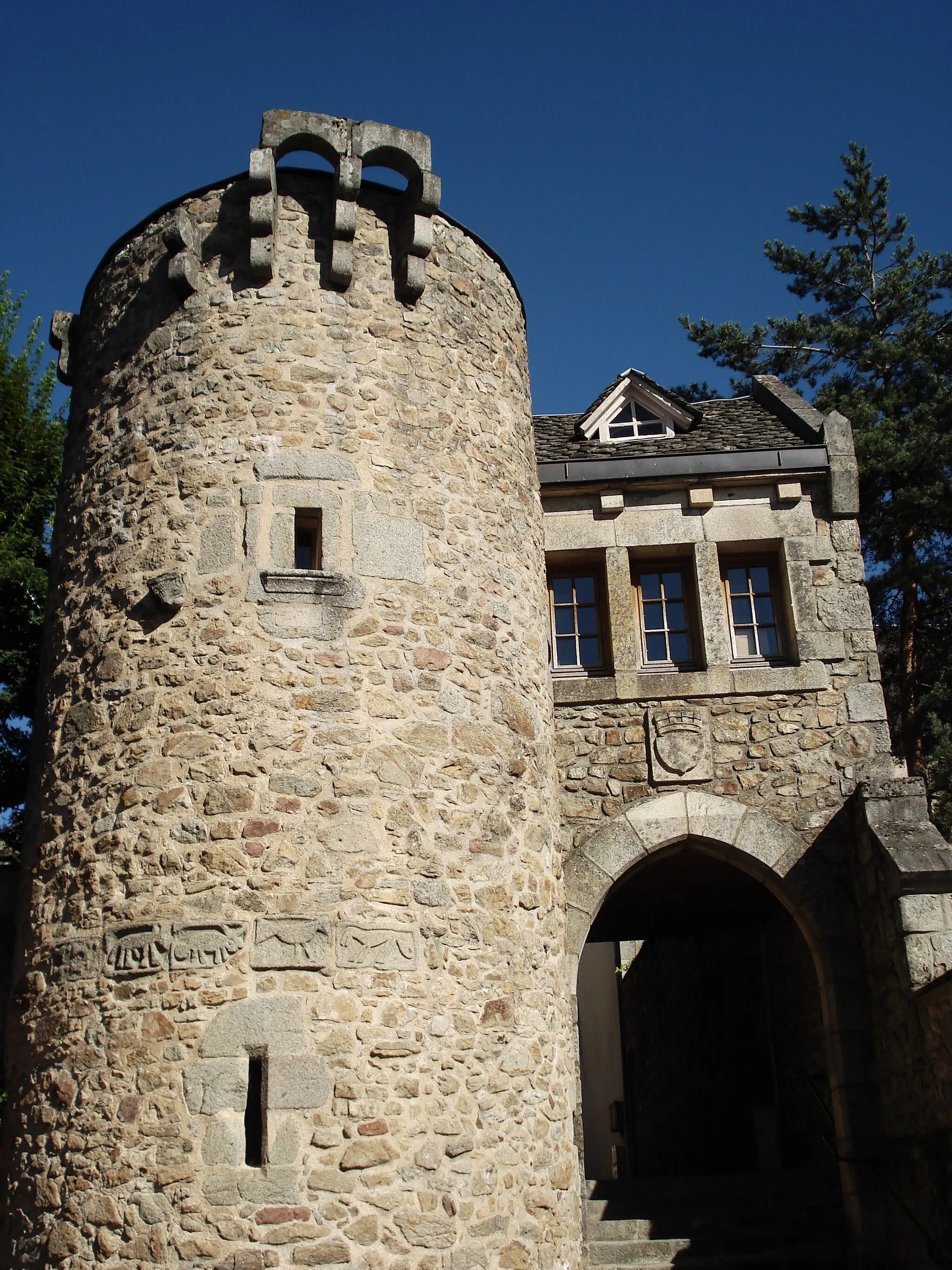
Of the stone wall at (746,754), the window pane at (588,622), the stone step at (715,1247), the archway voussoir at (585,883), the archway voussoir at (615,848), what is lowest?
the stone step at (715,1247)

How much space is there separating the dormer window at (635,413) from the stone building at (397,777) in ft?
2.23

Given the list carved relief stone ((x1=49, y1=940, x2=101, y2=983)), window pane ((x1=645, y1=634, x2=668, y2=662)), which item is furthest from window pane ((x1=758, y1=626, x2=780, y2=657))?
carved relief stone ((x1=49, y1=940, x2=101, y2=983))

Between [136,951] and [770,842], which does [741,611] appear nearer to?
[770,842]

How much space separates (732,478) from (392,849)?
5189 mm

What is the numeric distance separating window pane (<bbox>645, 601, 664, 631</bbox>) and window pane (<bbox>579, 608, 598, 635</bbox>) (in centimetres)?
43

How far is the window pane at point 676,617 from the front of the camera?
10094 mm

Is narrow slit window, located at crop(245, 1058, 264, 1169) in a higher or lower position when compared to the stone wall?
lower

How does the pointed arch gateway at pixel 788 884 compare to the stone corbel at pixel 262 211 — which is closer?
the stone corbel at pixel 262 211

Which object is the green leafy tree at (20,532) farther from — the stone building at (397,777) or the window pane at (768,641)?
the window pane at (768,641)

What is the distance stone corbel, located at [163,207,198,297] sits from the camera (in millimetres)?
7645

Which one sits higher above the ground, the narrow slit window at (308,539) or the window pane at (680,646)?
the window pane at (680,646)

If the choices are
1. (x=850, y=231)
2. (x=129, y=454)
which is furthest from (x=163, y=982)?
(x=850, y=231)

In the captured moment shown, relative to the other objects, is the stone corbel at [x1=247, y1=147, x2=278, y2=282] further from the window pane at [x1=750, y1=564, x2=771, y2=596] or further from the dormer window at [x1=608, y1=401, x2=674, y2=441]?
the window pane at [x1=750, y1=564, x2=771, y2=596]

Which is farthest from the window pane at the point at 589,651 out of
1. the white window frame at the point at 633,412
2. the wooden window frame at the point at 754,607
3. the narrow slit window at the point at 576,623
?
the white window frame at the point at 633,412
